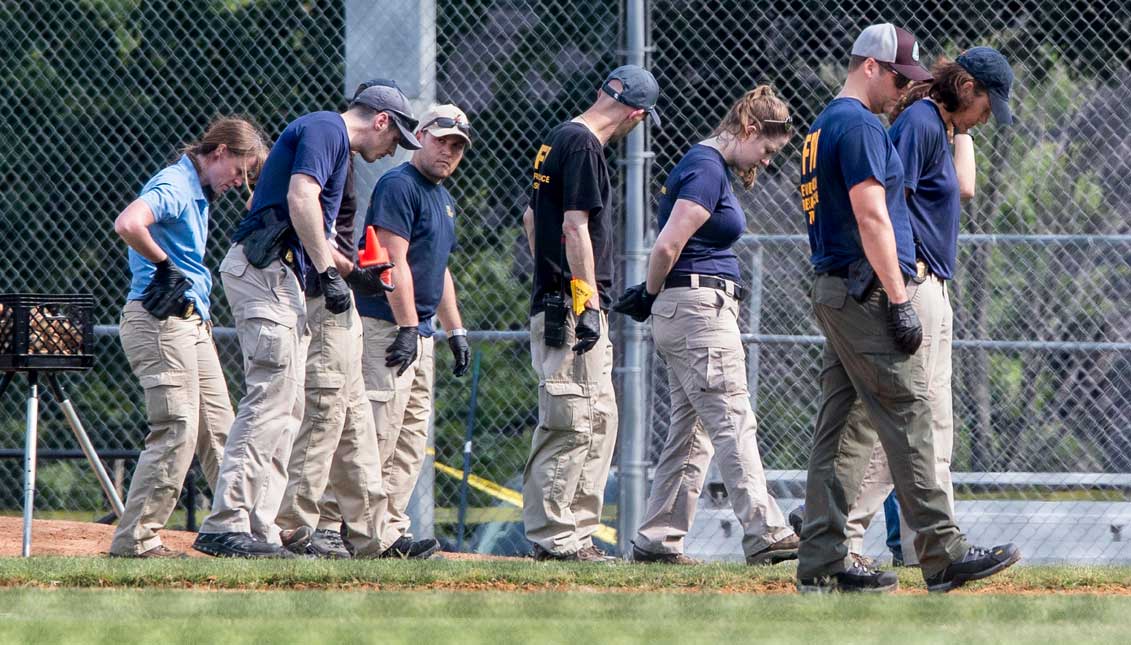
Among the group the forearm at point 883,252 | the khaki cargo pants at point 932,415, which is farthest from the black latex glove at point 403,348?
the forearm at point 883,252

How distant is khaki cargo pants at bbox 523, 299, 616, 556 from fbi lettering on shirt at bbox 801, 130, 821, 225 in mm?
1307

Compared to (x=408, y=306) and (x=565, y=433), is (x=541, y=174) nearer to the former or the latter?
(x=408, y=306)

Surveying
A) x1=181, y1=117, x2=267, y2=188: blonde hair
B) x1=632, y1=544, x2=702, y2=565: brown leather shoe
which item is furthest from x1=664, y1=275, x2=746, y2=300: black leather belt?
x1=181, y1=117, x2=267, y2=188: blonde hair

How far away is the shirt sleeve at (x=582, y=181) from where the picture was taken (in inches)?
255

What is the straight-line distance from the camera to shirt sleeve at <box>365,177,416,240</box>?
704 cm

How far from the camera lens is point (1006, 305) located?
9273mm

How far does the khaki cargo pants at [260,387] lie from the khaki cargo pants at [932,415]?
2.35m

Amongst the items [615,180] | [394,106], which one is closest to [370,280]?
[394,106]

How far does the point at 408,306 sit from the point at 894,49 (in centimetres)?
250

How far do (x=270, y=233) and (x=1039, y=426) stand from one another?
16.2ft

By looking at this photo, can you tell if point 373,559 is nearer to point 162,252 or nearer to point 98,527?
point 162,252

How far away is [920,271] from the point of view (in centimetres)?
565

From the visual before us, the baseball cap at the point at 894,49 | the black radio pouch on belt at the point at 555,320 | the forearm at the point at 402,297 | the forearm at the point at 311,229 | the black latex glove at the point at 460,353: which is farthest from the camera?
the black latex glove at the point at 460,353

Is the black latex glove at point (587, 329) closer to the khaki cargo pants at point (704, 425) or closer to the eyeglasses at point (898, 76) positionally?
the khaki cargo pants at point (704, 425)
